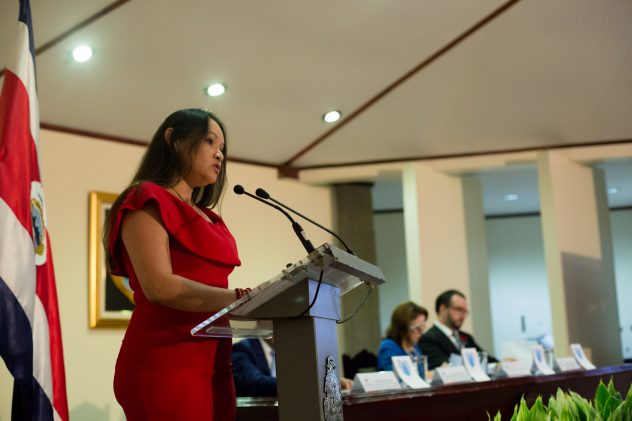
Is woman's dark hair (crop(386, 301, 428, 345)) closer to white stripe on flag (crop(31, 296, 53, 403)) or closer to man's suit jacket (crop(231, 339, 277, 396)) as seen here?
man's suit jacket (crop(231, 339, 277, 396))

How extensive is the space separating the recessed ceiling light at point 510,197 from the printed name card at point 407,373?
5427mm

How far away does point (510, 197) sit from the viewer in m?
8.93

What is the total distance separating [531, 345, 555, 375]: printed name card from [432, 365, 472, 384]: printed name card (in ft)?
2.29

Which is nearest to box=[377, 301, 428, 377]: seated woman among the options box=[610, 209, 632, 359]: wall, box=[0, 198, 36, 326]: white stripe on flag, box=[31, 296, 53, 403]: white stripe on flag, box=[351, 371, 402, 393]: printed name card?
box=[351, 371, 402, 393]: printed name card

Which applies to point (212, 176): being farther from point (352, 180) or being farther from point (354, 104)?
point (352, 180)

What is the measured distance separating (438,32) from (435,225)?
197 cm

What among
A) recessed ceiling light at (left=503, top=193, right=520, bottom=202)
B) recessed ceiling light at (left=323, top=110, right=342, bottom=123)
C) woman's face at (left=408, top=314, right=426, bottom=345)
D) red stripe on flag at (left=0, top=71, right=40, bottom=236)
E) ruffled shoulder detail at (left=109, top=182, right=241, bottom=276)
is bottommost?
woman's face at (left=408, top=314, right=426, bottom=345)

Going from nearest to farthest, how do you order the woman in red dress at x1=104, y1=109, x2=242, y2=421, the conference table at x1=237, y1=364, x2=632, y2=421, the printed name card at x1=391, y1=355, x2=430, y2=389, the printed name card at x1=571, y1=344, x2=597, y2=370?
the woman in red dress at x1=104, y1=109, x2=242, y2=421 → the conference table at x1=237, y1=364, x2=632, y2=421 → the printed name card at x1=391, y1=355, x2=430, y2=389 → the printed name card at x1=571, y1=344, x2=597, y2=370

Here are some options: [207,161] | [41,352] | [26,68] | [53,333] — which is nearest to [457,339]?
[53,333]

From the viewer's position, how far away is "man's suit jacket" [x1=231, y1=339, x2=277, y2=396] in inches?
154

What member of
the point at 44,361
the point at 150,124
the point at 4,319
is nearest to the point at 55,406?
the point at 44,361

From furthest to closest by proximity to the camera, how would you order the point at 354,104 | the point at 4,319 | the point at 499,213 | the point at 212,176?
the point at 499,213 < the point at 354,104 < the point at 4,319 < the point at 212,176

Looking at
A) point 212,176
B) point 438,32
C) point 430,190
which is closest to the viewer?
point 212,176

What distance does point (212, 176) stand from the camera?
5.93 ft
